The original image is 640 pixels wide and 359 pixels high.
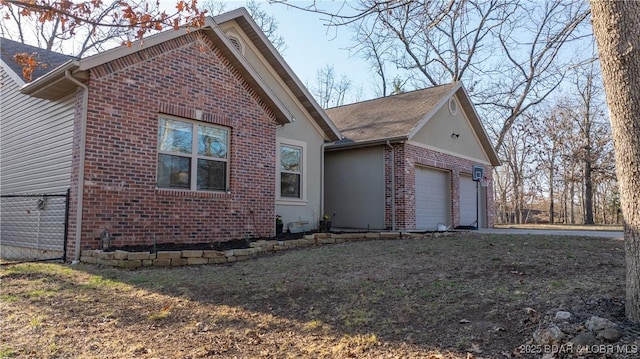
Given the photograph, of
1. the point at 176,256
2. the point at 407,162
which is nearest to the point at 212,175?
the point at 176,256

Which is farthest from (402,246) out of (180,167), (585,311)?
(585,311)

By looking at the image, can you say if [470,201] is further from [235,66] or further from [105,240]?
[105,240]

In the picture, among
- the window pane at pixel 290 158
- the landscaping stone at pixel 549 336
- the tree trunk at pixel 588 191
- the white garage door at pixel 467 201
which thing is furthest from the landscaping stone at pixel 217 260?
Result: the tree trunk at pixel 588 191

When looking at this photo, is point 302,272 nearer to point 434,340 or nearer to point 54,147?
point 434,340

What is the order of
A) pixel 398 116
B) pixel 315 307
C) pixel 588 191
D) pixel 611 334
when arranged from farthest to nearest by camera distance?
pixel 588 191, pixel 398 116, pixel 315 307, pixel 611 334

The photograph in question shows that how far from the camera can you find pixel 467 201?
56.2 feet

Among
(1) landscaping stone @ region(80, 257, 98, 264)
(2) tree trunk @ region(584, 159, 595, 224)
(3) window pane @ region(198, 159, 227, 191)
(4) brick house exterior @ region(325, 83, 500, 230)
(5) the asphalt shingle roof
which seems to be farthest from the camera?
(2) tree trunk @ region(584, 159, 595, 224)

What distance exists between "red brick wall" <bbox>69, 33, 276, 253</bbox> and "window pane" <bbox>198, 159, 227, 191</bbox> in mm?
162

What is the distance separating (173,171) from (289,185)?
3782 mm

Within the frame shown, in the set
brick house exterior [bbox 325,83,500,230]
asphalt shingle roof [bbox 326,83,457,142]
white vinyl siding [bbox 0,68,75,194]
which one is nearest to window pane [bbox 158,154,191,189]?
white vinyl siding [bbox 0,68,75,194]

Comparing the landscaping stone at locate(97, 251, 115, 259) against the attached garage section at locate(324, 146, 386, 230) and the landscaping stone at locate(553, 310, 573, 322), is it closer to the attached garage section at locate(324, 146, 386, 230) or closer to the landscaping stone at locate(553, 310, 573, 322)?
the landscaping stone at locate(553, 310, 573, 322)

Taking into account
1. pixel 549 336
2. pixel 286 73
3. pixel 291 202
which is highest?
pixel 286 73

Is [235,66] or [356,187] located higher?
[235,66]

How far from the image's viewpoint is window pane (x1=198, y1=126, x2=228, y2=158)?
9.11 metres
